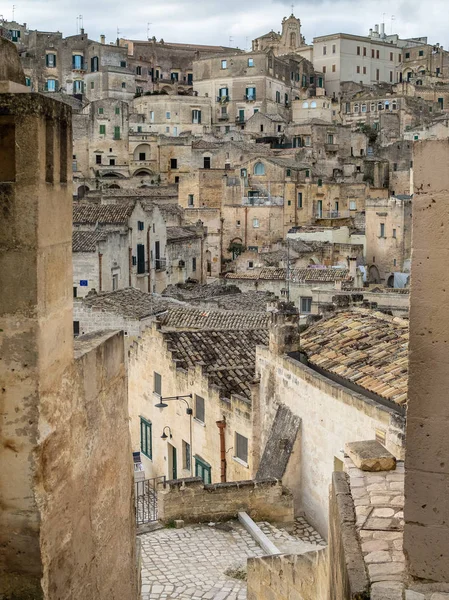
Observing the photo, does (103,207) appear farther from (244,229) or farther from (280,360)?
(280,360)

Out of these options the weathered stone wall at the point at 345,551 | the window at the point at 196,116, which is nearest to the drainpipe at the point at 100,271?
the weathered stone wall at the point at 345,551

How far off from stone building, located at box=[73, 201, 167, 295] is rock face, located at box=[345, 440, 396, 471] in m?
27.8

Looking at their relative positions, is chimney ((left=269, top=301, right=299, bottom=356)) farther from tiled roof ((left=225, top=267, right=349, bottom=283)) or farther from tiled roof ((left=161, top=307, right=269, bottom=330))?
tiled roof ((left=225, top=267, right=349, bottom=283))

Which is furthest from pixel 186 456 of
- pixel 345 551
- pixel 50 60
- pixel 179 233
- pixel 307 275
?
pixel 50 60

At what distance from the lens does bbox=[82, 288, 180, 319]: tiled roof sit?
28.2 metres

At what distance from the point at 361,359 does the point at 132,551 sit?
26.3 ft

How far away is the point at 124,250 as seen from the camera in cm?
3766

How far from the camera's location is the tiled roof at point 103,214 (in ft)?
126

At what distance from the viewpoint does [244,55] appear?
81938mm

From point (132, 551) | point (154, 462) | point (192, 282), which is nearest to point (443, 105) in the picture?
point (192, 282)

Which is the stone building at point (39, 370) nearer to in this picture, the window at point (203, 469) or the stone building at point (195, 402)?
the stone building at point (195, 402)

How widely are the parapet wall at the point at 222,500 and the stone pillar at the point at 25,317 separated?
7565mm

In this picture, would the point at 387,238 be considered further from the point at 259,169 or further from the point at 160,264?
the point at 160,264

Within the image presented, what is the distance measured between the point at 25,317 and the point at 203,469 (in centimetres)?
1298
